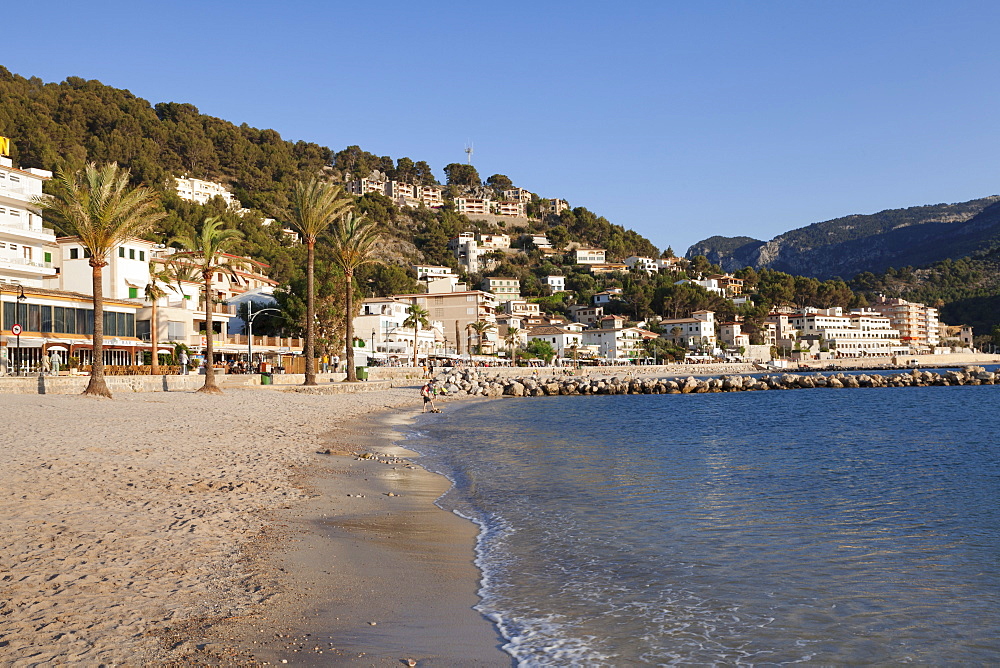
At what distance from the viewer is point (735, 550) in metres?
9.27

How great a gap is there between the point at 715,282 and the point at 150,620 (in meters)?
198

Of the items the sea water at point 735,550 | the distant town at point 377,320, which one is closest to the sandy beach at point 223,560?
the sea water at point 735,550

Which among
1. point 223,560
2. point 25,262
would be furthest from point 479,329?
point 223,560

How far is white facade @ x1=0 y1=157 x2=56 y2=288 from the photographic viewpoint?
167ft

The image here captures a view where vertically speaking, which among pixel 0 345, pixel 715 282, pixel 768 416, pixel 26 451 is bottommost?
pixel 768 416

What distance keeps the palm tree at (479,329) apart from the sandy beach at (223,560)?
104813 mm

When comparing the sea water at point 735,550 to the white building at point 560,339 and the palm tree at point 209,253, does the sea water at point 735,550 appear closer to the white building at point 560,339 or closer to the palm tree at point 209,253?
the palm tree at point 209,253

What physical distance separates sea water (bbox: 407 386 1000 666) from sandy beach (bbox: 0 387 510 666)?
2.46ft

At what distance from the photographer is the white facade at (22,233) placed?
5081 centimetres

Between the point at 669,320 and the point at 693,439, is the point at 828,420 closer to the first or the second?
the point at 693,439

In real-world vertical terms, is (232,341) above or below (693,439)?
above

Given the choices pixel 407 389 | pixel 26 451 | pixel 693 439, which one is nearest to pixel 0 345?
pixel 407 389

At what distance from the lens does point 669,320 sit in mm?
158750

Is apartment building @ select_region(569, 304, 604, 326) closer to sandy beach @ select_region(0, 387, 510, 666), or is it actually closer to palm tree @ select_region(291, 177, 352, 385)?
palm tree @ select_region(291, 177, 352, 385)
